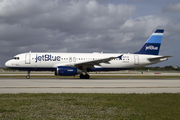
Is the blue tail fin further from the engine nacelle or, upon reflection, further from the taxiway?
the taxiway

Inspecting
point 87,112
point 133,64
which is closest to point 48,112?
point 87,112

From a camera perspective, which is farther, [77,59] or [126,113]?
[77,59]

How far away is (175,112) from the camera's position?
24.9ft

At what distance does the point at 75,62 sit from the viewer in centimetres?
2981

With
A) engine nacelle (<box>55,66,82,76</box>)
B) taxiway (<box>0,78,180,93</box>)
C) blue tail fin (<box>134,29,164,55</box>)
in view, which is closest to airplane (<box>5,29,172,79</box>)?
engine nacelle (<box>55,66,82,76</box>)

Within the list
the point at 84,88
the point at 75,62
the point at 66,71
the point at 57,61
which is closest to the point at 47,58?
the point at 57,61

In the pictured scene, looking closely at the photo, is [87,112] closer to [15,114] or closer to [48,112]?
[48,112]

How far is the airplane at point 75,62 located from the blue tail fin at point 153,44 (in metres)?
0.70

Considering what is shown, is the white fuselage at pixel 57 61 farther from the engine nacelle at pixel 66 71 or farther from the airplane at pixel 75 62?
the engine nacelle at pixel 66 71

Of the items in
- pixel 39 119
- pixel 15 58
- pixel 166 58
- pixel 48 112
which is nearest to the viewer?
pixel 39 119

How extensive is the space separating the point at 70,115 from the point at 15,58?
947 inches

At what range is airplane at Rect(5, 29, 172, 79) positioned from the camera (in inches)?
1093

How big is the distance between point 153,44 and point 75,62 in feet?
44.9

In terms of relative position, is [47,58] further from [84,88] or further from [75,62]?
[84,88]
